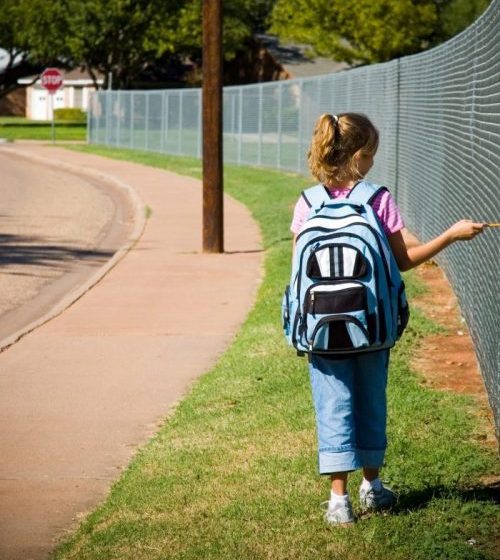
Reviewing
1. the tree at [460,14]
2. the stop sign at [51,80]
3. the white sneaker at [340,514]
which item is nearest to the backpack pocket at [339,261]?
the white sneaker at [340,514]

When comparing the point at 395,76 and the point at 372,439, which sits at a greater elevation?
the point at 395,76

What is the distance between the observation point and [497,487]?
6.12 metres

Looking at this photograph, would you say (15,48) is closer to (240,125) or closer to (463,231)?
(240,125)

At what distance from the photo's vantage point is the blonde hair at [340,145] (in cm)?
537

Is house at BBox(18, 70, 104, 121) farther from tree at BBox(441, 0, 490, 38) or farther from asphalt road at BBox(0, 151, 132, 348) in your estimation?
asphalt road at BBox(0, 151, 132, 348)

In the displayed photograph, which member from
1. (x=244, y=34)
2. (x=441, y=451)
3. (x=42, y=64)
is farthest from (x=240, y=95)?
(x=42, y=64)

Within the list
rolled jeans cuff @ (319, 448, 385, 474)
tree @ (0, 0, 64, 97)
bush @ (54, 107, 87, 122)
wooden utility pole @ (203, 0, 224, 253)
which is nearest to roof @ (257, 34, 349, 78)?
tree @ (0, 0, 64, 97)

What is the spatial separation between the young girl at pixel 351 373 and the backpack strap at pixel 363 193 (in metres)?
0.02

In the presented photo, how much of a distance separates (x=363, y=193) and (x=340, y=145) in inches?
7.8

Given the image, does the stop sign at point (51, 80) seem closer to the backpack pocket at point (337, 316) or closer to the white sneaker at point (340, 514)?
the white sneaker at point (340, 514)

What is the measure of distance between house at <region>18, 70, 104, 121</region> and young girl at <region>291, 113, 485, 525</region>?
91228 millimetres

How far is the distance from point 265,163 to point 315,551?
1179 inches

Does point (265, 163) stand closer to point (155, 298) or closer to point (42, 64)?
point (155, 298)

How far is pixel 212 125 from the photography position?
1641 cm
